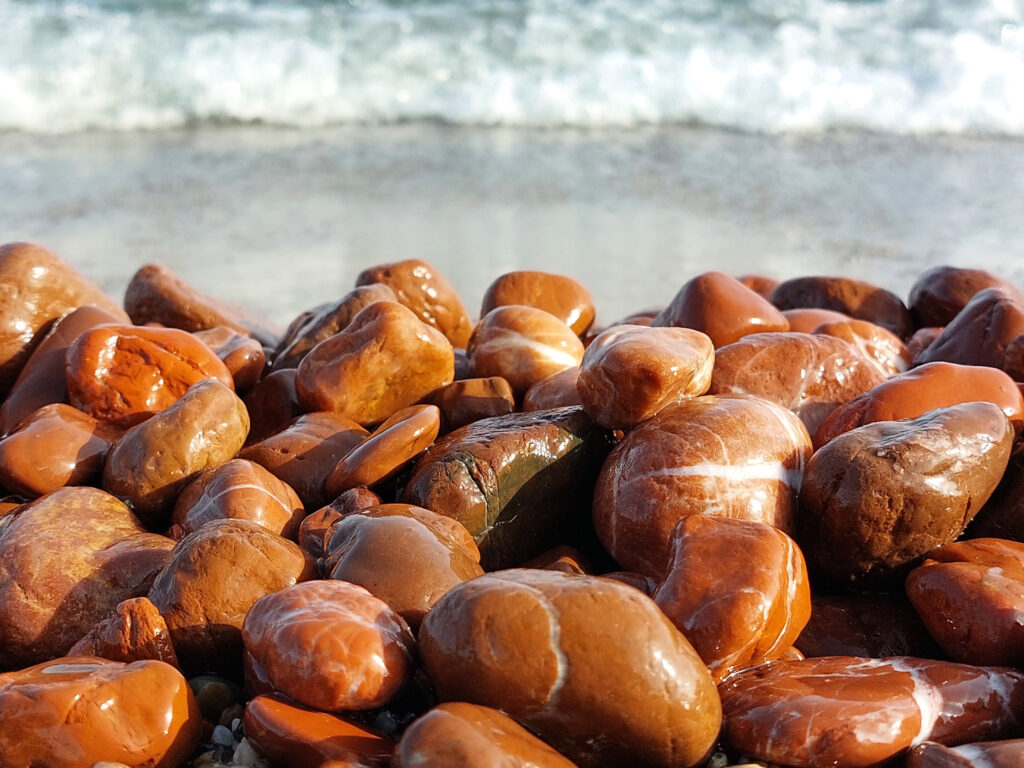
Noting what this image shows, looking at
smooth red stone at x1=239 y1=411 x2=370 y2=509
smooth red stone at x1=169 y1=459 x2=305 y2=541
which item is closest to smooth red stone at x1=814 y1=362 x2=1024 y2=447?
smooth red stone at x1=239 y1=411 x2=370 y2=509

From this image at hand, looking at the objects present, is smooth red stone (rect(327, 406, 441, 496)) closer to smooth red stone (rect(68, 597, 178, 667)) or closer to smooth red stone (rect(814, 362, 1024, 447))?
smooth red stone (rect(68, 597, 178, 667))

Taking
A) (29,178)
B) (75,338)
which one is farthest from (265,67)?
(75,338)

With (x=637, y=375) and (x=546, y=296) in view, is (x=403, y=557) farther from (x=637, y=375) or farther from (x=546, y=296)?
(x=546, y=296)

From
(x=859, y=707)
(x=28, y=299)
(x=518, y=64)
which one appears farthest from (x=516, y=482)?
(x=518, y=64)

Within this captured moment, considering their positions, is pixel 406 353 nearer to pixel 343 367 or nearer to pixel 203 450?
pixel 343 367

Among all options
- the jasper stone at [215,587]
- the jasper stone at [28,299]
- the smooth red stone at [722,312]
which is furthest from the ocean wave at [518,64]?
the jasper stone at [215,587]

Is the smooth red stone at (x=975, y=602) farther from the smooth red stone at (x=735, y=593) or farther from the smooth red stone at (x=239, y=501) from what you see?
the smooth red stone at (x=239, y=501)
